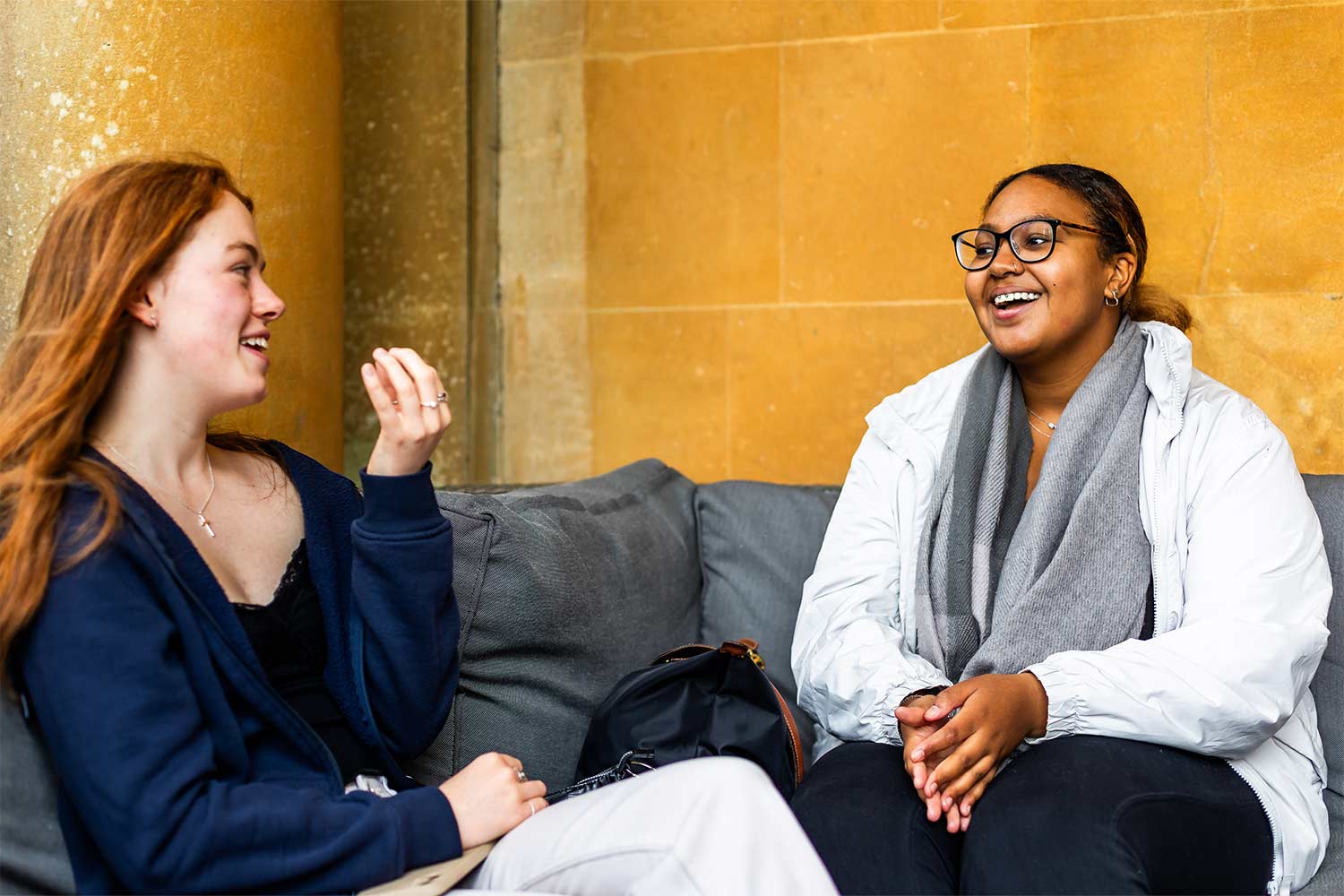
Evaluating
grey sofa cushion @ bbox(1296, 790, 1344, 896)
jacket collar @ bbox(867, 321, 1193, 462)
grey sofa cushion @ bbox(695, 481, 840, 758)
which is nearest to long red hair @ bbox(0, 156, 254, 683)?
jacket collar @ bbox(867, 321, 1193, 462)

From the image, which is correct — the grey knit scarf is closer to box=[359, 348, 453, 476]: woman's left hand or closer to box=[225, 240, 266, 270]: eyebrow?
box=[359, 348, 453, 476]: woman's left hand

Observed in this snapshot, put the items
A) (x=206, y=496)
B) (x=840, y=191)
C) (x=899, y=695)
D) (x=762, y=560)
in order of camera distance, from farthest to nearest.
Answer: (x=840, y=191) → (x=762, y=560) → (x=899, y=695) → (x=206, y=496)

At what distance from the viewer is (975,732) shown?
184cm

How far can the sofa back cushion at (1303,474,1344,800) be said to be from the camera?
7.45 feet

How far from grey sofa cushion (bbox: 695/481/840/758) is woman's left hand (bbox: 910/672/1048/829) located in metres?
0.76

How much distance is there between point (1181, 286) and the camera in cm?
330

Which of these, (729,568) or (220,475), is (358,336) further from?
(220,475)

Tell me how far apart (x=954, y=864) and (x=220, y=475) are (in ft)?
4.06

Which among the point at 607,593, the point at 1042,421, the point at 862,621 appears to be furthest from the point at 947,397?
the point at 607,593

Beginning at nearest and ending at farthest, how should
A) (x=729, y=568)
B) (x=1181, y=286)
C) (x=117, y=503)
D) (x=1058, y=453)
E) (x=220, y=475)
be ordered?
(x=117, y=503) → (x=220, y=475) → (x=1058, y=453) → (x=729, y=568) → (x=1181, y=286)

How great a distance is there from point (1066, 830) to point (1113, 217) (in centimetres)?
122

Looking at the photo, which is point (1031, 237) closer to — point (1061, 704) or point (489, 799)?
point (1061, 704)

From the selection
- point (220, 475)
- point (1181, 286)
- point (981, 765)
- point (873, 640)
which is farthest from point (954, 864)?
point (1181, 286)

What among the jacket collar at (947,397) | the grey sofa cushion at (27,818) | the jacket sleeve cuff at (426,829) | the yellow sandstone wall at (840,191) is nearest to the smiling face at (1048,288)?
the jacket collar at (947,397)
